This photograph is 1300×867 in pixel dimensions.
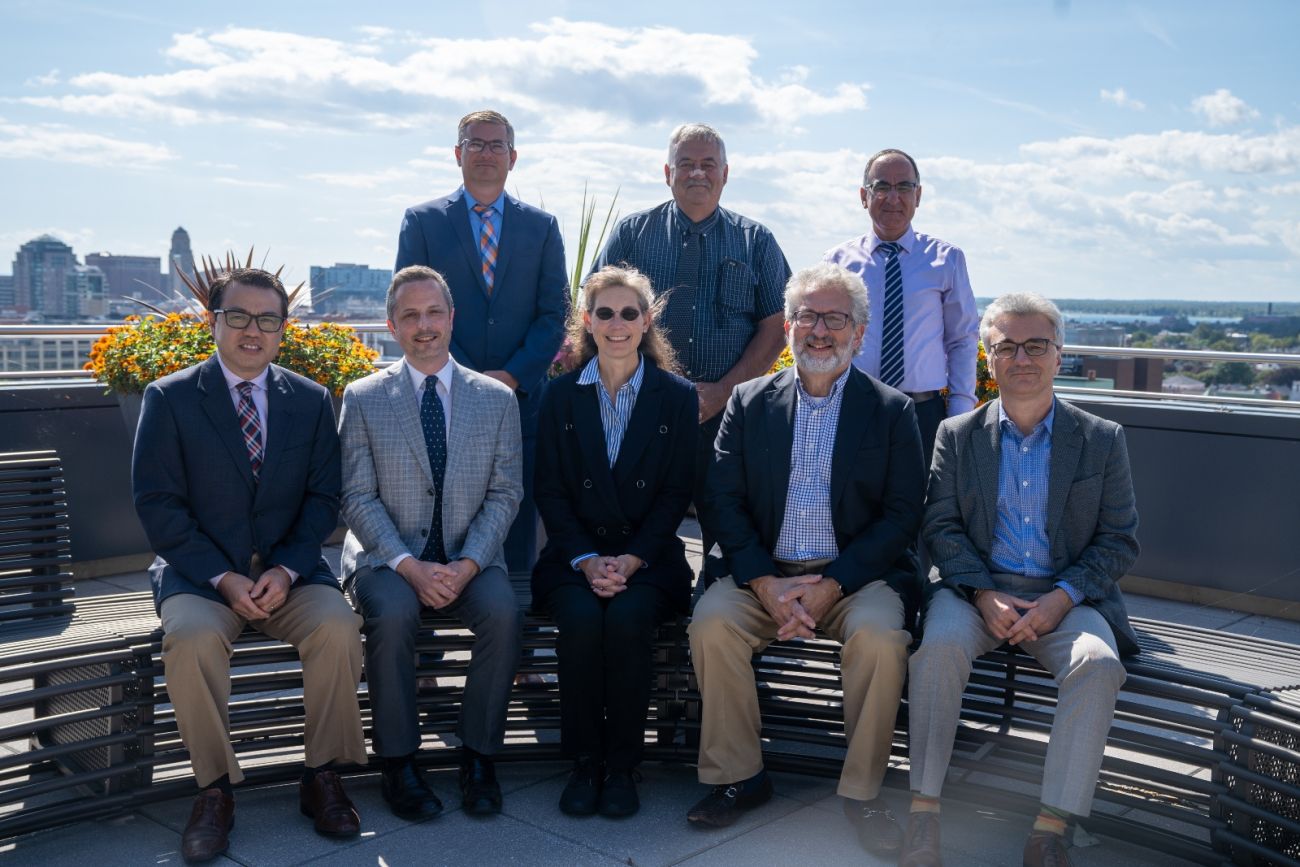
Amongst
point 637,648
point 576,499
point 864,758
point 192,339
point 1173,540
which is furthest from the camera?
point 1173,540

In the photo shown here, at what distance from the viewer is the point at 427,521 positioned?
3.54 metres

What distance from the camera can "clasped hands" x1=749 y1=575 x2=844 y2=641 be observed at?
10.7 ft

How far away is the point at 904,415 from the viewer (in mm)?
3436

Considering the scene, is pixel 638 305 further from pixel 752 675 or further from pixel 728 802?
pixel 728 802

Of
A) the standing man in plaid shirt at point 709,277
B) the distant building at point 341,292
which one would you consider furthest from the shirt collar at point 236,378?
the distant building at point 341,292

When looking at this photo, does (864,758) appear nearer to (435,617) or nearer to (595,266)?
(435,617)

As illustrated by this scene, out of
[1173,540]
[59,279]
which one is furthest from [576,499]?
[59,279]

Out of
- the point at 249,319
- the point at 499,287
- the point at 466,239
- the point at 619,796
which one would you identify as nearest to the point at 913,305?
the point at 499,287

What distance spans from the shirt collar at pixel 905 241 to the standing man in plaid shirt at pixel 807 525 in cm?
86

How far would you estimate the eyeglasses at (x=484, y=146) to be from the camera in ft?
14.1

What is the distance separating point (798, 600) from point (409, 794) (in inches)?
49.8

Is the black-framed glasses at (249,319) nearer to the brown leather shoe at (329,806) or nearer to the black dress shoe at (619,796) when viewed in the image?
the brown leather shoe at (329,806)

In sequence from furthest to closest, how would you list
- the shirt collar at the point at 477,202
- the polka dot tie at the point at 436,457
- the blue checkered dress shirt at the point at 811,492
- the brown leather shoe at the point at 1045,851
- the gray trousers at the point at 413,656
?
1. the shirt collar at the point at 477,202
2. the polka dot tie at the point at 436,457
3. the blue checkered dress shirt at the point at 811,492
4. the gray trousers at the point at 413,656
5. the brown leather shoe at the point at 1045,851

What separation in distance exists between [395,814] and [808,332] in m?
1.89
